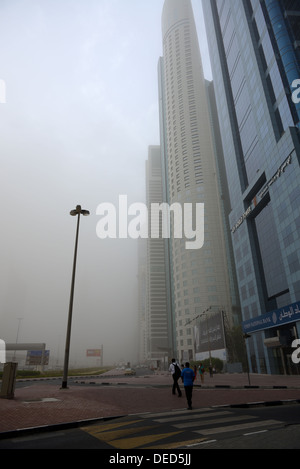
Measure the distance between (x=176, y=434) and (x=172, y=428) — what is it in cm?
76

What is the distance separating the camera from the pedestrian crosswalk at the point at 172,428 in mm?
5895

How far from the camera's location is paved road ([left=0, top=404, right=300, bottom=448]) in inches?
222

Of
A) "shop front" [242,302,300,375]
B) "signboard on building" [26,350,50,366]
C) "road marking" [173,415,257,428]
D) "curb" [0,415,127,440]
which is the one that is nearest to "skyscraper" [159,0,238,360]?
"shop front" [242,302,300,375]

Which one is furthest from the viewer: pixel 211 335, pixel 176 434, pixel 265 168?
pixel 211 335

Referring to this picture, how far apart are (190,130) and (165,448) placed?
5471 inches

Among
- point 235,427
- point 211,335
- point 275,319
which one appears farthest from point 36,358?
point 235,427

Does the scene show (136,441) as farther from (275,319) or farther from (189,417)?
(275,319)

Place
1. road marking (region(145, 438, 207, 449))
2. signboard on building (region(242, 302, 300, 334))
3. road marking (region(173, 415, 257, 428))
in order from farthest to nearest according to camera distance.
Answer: signboard on building (region(242, 302, 300, 334)) < road marking (region(173, 415, 257, 428)) < road marking (region(145, 438, 207, 449))

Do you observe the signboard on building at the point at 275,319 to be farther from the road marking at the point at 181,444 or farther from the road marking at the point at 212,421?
the road marking at the point at 181,444

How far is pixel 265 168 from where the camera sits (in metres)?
54.5

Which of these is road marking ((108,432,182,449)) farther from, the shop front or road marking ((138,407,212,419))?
the shop front

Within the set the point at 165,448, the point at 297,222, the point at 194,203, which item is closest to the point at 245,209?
the point at 297,222

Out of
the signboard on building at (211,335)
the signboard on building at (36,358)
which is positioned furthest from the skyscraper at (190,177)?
the signboard on building at (36,358)
